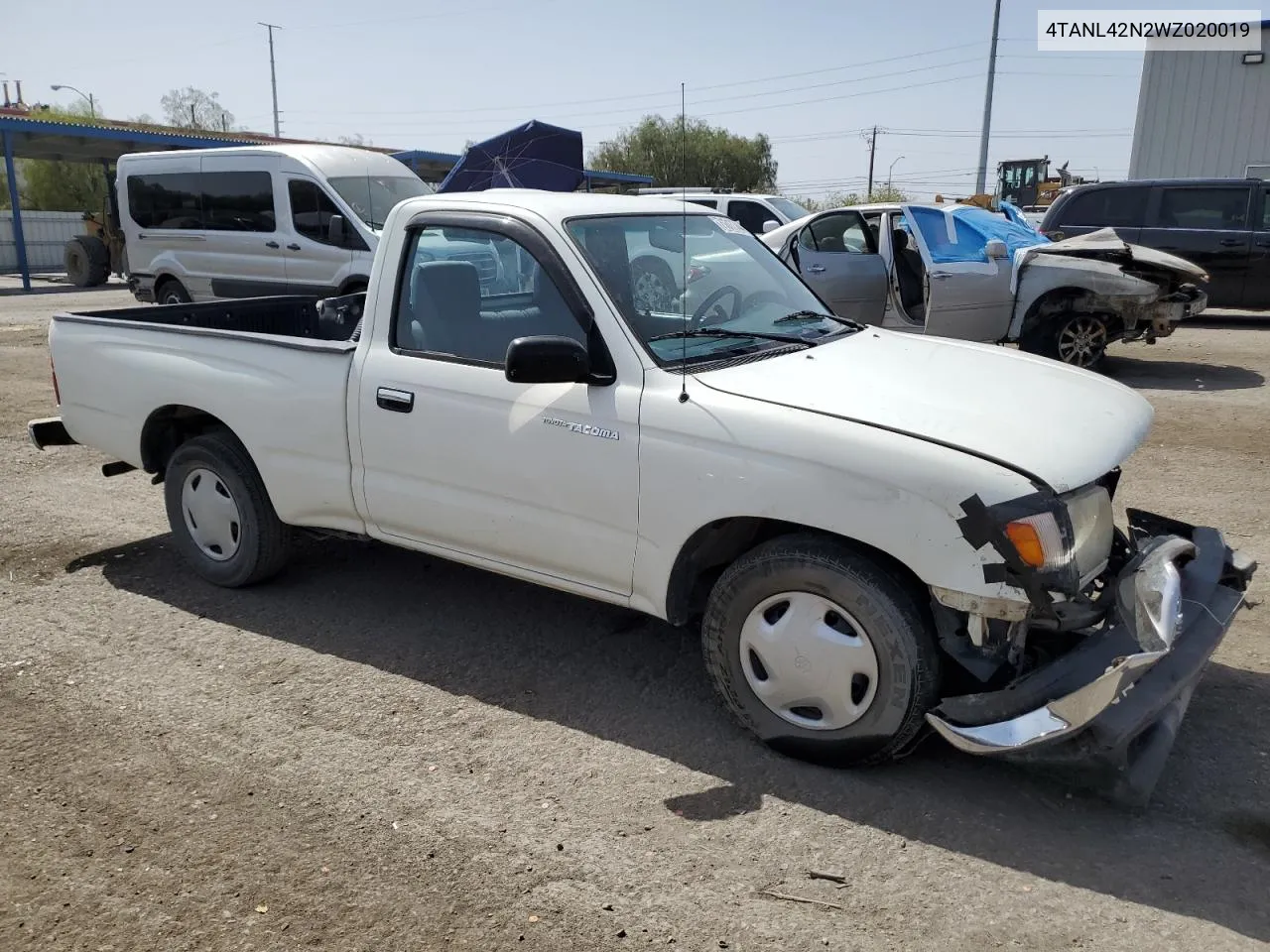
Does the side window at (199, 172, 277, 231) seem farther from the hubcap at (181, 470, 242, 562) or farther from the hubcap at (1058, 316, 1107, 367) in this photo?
the hubcap at (1058, 316, 1107, 367)

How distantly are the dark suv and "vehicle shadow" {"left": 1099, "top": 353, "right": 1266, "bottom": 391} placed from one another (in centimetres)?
269

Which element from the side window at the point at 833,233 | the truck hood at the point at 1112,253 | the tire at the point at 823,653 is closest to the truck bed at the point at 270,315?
the tire at the point at 823,653

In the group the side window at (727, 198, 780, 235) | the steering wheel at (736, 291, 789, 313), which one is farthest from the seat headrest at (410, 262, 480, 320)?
the side window at (727, 198, 780, 235)

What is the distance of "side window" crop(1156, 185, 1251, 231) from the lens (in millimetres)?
13836

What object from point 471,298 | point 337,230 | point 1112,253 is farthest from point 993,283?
point 337,230

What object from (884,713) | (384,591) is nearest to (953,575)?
(884,713)

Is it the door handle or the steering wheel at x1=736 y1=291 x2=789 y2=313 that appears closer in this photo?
the door handle

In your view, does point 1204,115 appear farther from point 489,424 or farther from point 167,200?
point 489,424

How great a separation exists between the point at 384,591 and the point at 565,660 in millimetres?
1248

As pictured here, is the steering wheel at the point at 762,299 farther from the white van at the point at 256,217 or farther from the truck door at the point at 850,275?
the white van at the point at 256,217

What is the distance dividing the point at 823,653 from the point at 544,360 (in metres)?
1.34

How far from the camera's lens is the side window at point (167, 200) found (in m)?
15.1

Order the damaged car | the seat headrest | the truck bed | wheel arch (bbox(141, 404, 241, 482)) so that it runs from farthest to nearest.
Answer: the damaged car → the truck bed → wheel arch (bbox(141, 404, 241, 482)) → the seat headrest

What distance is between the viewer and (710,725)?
3855mm
